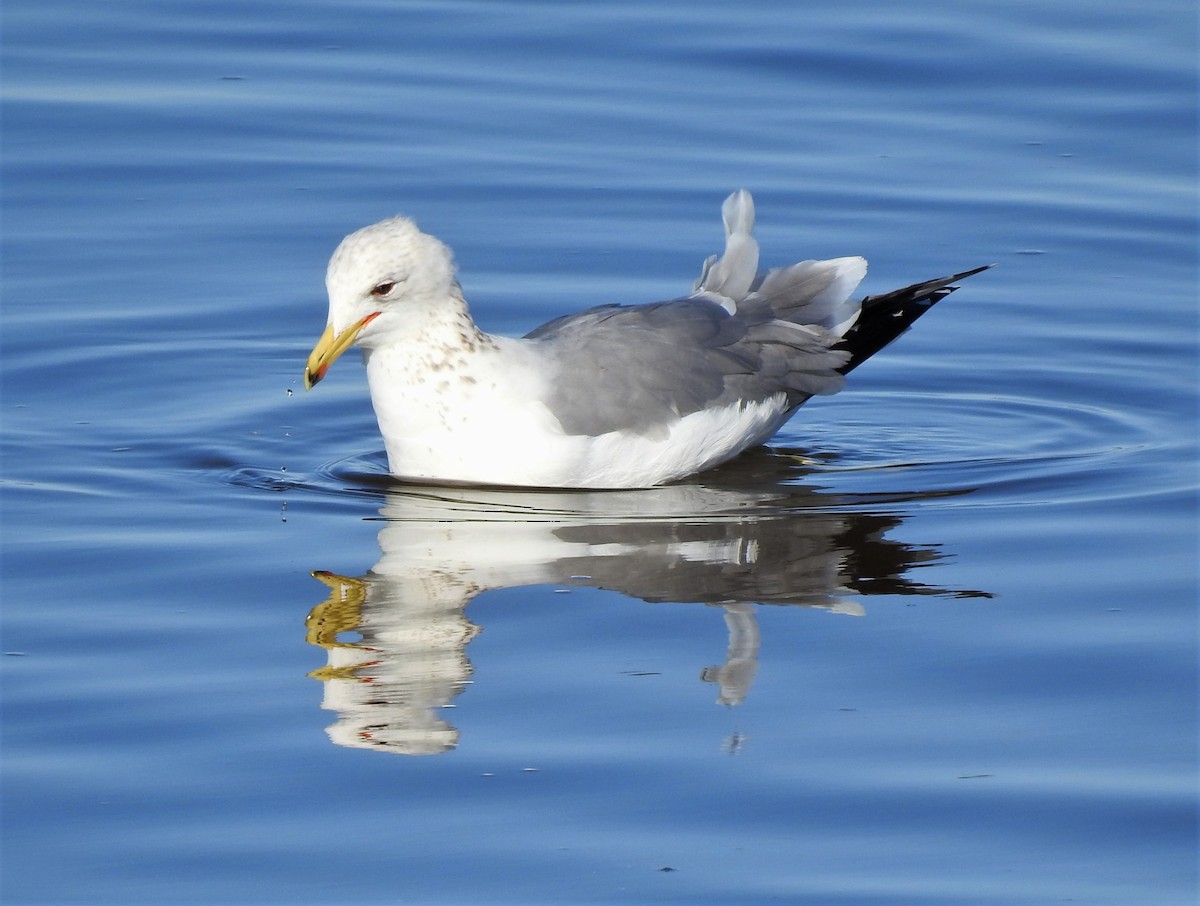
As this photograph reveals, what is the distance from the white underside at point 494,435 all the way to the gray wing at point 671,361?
0.07 meters

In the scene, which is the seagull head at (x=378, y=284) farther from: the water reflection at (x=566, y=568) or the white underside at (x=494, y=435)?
the water reflection at (x=566, y=568)

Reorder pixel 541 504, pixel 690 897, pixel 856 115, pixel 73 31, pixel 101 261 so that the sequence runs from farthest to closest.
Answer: pixel 73 31 < pixel 856 115 < pixel 101 261 < pixel 541 504 < pixel 690 897

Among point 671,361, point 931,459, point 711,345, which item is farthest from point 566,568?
point 931,459

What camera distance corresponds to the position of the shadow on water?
6180mm

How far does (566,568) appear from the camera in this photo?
7.12 meters

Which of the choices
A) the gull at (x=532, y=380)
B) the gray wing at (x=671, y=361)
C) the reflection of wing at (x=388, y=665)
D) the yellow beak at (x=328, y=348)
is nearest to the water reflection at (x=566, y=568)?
the reflection of wing at (x=388, y=665)

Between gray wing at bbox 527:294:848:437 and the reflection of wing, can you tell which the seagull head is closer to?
gray wing at bbox 527:294:848:437

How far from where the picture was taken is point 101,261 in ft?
36.0

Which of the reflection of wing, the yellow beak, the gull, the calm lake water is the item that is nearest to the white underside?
the gull

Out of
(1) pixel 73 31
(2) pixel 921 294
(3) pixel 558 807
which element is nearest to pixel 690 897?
(3) pixel 558 807

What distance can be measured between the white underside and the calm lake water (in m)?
0.13

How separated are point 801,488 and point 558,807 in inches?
122

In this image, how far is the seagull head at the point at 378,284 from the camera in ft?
25.7

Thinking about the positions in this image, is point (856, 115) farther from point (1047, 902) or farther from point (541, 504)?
point (1047, 902)
